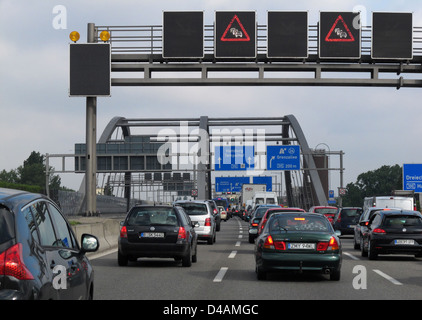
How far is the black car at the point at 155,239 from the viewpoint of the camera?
18.6 metres

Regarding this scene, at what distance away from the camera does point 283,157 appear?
69.6m

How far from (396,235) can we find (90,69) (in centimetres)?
1491

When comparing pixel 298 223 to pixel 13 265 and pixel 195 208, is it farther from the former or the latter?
pixel 195 208

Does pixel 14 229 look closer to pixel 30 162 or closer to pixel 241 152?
pixel 241 152

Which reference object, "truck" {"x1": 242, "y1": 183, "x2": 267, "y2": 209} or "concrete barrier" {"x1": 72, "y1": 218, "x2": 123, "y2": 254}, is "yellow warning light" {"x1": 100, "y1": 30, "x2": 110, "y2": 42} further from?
"truck" {"x1": 242, "y1": 183, "x2": 267, "y2": 209}

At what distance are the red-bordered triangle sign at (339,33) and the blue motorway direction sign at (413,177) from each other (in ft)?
90.0

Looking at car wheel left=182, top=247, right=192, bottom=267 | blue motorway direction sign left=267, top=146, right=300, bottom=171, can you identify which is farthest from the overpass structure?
blue motorway direction sign left=267, top=146, right=300, bottom=171

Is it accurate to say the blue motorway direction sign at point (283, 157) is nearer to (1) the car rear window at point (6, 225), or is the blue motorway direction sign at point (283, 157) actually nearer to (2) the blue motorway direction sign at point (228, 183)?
(2) the blue motorway direction sign at point (228, 183)

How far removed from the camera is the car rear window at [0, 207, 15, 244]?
226 inches

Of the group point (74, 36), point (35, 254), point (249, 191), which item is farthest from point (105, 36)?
point (249, 191)

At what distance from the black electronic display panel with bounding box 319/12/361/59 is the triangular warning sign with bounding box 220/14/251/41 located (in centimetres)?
303

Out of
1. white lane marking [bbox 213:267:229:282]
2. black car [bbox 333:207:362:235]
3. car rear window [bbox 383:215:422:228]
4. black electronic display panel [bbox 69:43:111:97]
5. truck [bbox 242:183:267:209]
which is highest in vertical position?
black electronic display panel [bbox 69:43:111:97]

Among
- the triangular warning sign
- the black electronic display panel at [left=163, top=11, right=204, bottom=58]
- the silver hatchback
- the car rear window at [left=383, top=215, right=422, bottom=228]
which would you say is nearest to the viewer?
the car rear window at [left=383, top=215, right=422, bottom=228]

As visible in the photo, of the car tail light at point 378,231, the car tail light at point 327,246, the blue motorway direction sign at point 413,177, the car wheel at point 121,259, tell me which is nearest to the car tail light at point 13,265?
the car tail light at point 327,246
